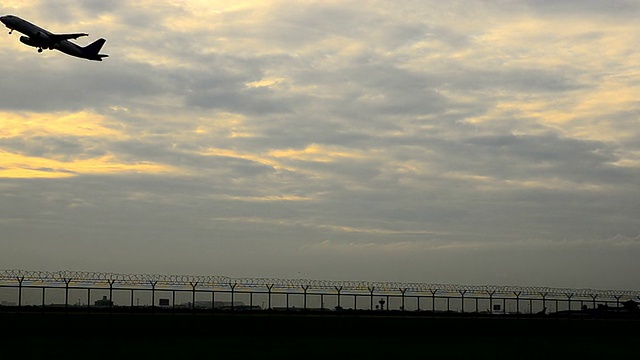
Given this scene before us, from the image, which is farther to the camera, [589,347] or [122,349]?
[589,347]

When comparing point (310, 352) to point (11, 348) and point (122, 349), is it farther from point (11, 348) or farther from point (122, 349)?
point (11, 348)

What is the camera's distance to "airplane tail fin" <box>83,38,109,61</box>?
4432 inches

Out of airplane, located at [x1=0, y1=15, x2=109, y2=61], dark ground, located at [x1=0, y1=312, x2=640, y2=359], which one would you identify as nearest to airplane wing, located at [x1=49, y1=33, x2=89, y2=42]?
airplane, located at [x1=0, y1=15, x2=109, y2=61]

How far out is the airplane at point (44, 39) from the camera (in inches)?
4011

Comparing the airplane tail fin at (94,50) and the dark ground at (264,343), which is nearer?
the dark ground at (264,343)

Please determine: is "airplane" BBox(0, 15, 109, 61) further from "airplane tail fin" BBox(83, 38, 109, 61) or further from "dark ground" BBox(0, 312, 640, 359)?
"dark ground" BBox(0, 312, 640, 359)

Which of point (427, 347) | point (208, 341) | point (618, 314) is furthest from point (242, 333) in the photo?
point (618, 314)

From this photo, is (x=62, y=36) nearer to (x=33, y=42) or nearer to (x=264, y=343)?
(x=33, y=42)

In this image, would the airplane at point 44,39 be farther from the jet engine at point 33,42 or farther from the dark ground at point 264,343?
the dark ground at point 264,343

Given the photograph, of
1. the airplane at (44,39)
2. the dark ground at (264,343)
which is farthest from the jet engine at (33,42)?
the dark ground at (264,343)

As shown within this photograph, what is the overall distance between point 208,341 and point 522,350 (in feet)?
61.4

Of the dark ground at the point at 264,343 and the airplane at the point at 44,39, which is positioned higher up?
the airplane at the point at 44,39

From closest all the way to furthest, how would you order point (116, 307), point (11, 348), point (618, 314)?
point (11, 348)
point (116, 307)
point (618, 314)

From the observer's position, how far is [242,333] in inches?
2571
